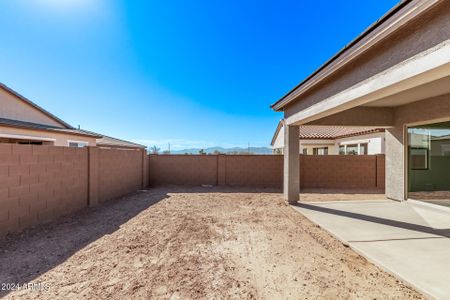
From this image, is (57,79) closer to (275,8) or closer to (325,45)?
(275,8)

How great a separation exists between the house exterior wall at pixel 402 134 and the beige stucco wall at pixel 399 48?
4.20 meters

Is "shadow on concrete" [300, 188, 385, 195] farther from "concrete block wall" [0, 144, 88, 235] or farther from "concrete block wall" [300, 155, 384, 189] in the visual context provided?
"concrete block wall" [0, 144, 88, 235]

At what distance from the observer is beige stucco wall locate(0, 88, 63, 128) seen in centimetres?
1083

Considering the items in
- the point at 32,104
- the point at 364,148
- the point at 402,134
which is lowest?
the point at 364,148

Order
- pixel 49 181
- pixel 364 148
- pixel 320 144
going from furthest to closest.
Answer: pixel 320 144
pixel 364 148
pixel 49 181

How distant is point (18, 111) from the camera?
38.3 feet

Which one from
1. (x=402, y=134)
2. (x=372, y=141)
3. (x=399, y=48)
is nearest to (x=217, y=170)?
(x=402, y=134)

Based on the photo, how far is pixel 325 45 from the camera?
10.8 meters

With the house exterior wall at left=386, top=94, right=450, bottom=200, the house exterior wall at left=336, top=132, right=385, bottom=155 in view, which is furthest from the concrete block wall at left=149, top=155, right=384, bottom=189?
the house exterior wall at left=336, top=132, right=385, bottom=155

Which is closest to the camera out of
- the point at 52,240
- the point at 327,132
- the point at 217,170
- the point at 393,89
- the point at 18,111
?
the point at 393,89

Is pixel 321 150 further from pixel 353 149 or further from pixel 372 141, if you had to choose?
pixel 372 141

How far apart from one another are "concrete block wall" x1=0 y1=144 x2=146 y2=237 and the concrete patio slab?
6.63 meters

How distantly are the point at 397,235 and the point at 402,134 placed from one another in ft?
16.1

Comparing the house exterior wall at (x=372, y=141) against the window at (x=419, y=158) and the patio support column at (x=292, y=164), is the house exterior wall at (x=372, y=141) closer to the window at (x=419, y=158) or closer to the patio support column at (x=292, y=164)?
the window at (x=419, y=158)
